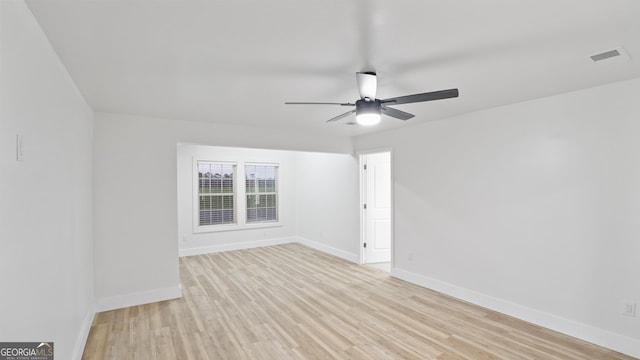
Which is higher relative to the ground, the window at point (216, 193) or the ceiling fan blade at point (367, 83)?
the ceiling fan blade at point (367, 83)

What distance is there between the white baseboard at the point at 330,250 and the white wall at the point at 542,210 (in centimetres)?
150

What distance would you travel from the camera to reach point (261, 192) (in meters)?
7.50

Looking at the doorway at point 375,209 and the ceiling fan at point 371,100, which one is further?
the doorway at point 375,209

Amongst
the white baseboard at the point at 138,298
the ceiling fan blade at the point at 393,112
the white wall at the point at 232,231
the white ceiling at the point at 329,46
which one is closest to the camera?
the white ceiling at the point at 329,46

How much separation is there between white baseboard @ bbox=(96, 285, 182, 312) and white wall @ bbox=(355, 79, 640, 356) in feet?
11.6

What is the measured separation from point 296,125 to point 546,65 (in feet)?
10.1

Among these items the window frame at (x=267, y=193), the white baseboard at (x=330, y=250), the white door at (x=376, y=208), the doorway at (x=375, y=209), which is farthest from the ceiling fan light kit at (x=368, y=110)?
the window frame at (x=267, y=193)

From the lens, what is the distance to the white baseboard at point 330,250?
5774 millimetres

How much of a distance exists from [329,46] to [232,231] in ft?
19.0

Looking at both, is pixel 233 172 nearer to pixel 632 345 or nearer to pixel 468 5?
pixel 468 5

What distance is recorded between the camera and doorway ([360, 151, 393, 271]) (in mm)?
5668

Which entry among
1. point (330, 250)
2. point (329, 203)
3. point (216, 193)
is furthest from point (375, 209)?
point (216, 193)

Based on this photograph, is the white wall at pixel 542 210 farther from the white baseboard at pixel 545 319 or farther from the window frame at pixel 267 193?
the window frame at pixel 267 193

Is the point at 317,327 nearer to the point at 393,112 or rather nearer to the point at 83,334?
the point at 83,334
